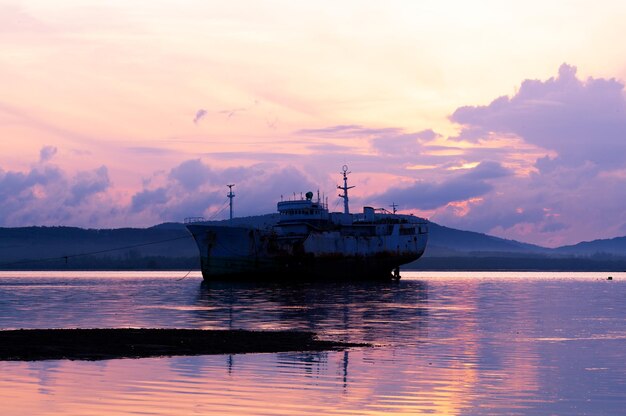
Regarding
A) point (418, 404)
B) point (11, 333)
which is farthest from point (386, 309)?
point (418, 404)

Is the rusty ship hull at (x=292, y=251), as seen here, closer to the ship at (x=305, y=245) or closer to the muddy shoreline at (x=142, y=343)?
the ship at (x=305, y=245)

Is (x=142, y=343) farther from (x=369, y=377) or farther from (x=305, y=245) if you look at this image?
(x=305, y=245)

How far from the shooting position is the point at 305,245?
136625 mm

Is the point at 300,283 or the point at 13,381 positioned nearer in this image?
the point at 13,381

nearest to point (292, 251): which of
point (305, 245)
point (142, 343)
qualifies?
point (305, 245)

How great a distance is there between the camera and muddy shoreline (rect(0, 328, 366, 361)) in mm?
35000

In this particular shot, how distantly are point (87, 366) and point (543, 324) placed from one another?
102 feet

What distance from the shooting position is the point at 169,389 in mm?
26391

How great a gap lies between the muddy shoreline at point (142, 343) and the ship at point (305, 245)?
292 ft

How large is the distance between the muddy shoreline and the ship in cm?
8895

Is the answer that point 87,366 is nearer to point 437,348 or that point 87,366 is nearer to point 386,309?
point 437,348

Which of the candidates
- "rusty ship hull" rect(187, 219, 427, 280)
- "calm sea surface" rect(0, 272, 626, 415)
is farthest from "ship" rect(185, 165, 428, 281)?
"calm sea surface" rect(0, 272, 626, 415)

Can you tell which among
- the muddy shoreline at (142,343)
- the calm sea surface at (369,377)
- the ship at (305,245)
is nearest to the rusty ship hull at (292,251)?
the ship at (305,245)

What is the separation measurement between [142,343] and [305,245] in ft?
321
